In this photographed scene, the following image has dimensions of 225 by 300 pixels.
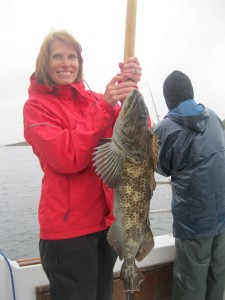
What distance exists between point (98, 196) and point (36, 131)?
0.69 meters

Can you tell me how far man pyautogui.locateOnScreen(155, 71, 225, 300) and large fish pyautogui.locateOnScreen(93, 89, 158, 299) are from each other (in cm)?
143

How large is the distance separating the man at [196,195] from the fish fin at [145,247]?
1.42 metres

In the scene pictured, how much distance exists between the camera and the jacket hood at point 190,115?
12.6 ft

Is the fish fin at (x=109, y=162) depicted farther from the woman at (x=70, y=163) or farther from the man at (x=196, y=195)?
the man at (x=196, y=195)

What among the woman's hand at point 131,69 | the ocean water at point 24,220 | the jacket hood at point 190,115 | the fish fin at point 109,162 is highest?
the woman's hand at point 131,69

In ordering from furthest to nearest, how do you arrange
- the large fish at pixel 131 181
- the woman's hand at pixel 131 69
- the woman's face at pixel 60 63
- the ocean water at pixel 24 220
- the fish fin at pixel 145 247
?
the ocean water at pixel 24 220 < the woman's face at pixel 60 63 < the fish fin at pixel 145 247 < the large fish at pixel 131 181 < the woman's hand at pixel 131 69

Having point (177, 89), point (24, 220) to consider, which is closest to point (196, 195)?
point (177, 89)

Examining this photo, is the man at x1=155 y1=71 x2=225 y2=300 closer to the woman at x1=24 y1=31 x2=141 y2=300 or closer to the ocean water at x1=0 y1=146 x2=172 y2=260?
the woman at x1=24 y1=31 x2=141 y2=300

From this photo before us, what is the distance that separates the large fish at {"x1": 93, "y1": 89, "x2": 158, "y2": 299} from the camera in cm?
238

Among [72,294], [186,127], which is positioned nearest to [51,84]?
[72,294]

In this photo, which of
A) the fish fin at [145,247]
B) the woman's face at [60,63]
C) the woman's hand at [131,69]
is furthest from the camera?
the woman's face at [60,63]

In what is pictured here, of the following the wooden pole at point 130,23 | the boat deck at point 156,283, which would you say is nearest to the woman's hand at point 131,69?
the wooden pole at point 130,23

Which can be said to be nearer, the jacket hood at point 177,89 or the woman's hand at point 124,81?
the woman's hand at point 124,81

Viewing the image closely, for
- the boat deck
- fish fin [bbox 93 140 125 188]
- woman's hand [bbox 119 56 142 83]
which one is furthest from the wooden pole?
the boat deck
